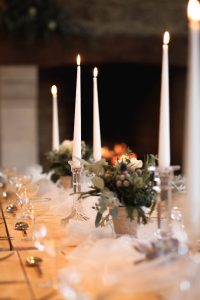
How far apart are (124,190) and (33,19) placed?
353 centimetres

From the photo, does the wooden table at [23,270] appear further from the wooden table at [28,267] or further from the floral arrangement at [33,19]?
the floral arrangement at [33,19]

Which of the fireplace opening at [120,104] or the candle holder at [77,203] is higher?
the fireplace opening at [120,104]

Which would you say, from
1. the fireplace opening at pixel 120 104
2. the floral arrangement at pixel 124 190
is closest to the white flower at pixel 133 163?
the floral arrangement at pixel 124 190

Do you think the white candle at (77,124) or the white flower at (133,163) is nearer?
the white flower at (133,163)

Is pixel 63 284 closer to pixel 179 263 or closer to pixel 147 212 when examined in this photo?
pixel 179 263

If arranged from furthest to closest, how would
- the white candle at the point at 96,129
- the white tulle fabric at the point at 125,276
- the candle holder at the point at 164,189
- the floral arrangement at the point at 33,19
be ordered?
1. the floral arrangement at the point at 33,19
2. the white candle at the point at 96,129
3. the candle holder at the point at 164,189
4. the white tulle fabric at the point at 125,276

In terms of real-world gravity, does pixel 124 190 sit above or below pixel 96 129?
below

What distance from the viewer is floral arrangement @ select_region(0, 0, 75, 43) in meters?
4.65

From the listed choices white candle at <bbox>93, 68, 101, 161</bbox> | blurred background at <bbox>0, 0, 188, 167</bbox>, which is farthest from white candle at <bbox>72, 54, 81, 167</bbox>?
blurred background at <bbox>0, 0, 188, 167</bbox>

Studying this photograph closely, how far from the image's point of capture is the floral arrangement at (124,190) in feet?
4.67

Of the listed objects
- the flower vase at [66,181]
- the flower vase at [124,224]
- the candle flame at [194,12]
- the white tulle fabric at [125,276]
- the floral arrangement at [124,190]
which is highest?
the candle flame at [194,12]

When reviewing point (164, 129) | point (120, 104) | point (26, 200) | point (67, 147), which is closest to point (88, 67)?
point (120, 104)

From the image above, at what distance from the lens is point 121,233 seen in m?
1.48

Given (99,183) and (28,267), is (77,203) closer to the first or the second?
(99,183)
